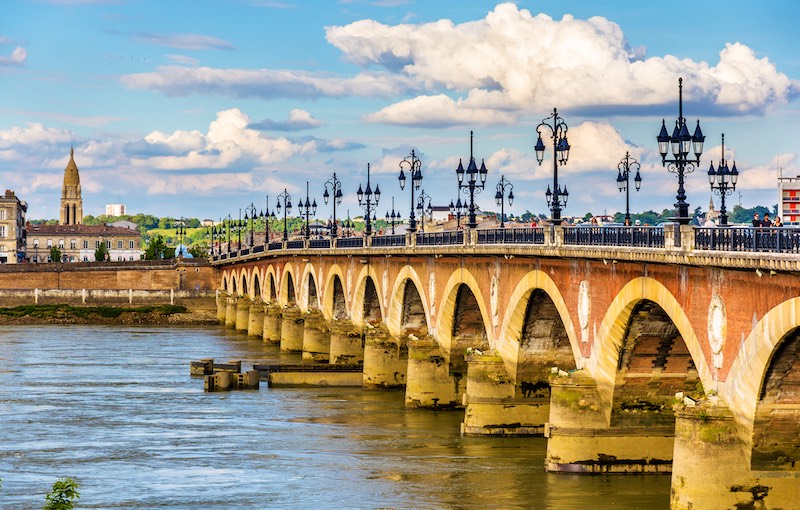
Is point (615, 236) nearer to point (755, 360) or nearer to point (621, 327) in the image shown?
point (621, 327)

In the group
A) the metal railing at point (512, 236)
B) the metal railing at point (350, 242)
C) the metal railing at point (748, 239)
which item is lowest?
the metal railing at point (748, 239)

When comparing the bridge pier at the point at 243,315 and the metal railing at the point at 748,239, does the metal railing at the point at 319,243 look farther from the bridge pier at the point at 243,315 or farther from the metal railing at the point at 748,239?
the metal railing at the point at 748,239

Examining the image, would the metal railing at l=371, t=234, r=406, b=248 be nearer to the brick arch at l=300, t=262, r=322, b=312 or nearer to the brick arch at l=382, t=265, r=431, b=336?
the brick arch at l=382, t=265, r=431, b=336

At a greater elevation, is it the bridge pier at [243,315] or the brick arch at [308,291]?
the brick arch at [308,291]

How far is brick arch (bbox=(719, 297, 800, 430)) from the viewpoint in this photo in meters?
25.8

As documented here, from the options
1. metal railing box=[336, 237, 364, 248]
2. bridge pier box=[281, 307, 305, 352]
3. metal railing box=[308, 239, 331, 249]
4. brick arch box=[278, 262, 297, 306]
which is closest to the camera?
metal railing box=[336, 237, 364, 248]

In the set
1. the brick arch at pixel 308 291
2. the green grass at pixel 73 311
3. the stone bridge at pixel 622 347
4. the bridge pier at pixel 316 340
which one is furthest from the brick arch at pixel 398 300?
the green grass at pixel 73 311

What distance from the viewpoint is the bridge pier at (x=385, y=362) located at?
2384 inches

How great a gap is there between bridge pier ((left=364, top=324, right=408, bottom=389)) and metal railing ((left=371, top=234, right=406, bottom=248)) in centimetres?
441

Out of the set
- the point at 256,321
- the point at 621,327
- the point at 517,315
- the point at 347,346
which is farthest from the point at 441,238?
the point at 256,321

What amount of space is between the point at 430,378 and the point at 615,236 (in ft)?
60.6

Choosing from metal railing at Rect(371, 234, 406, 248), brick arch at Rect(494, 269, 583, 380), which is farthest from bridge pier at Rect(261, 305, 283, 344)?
brick arch at Rect(494, 269, 583, 380)

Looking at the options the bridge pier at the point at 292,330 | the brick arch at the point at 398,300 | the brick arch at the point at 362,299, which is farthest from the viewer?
the bridge pier at the point at 292,330

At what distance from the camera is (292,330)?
88.3 meters
